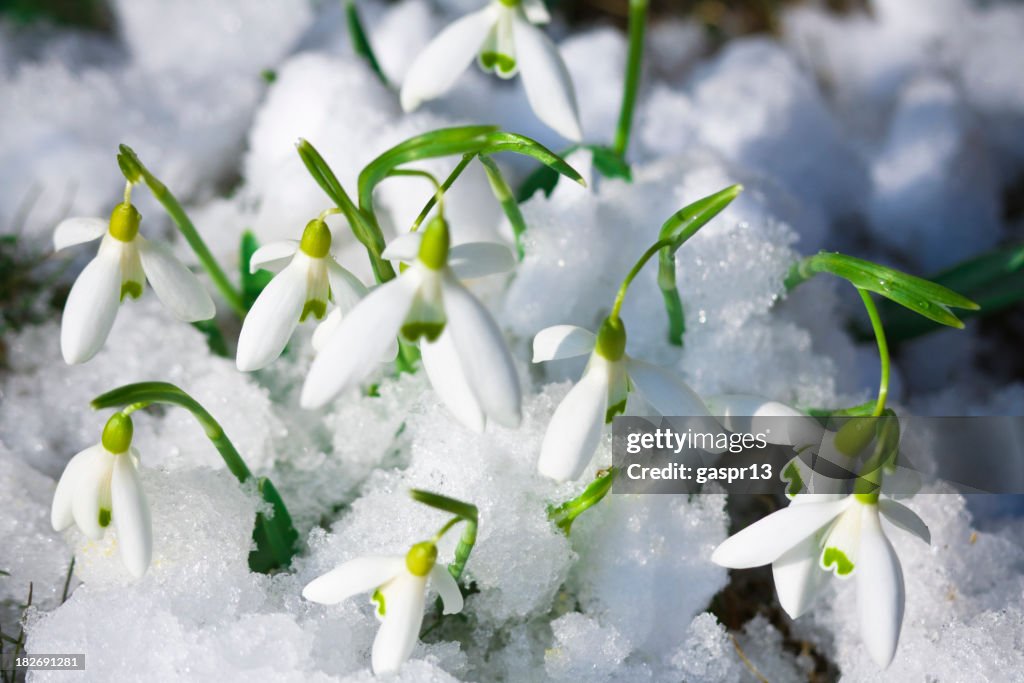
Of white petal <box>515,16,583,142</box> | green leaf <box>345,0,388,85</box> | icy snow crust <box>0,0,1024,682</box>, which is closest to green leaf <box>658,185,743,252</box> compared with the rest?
white petal <box>515,16,583,142</box>

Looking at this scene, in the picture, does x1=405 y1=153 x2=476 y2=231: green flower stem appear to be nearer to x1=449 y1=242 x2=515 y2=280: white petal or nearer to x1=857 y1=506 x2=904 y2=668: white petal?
x1=449 y1=242 x2=515 y2=280: white petal

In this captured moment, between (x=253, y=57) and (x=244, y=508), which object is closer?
(x=244, y=508)

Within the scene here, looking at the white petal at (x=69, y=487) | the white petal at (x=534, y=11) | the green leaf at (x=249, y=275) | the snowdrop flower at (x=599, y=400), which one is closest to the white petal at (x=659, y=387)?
the snowdrop flower at (x=599, y=400)

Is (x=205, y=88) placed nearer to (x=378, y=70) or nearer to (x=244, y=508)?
(x=378, y=70)

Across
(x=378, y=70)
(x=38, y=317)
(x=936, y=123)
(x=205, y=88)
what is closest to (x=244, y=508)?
(x=38, y=317)

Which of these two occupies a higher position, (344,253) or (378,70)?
(378,70)

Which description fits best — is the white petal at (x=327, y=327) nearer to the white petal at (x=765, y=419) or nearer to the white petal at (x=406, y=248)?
the white petal at (x=406, y=248)
